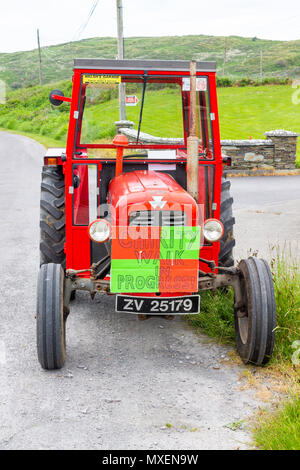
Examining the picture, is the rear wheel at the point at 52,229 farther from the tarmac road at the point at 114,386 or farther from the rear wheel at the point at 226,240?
the rear wheel at the point at 226,240

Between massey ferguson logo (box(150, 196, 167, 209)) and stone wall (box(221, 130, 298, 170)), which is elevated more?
massey ferguson logo (box(150, 196, 167, 209))

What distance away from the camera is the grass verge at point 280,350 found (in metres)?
3.32

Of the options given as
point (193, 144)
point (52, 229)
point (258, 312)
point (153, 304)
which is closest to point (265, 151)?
point (52, 229)

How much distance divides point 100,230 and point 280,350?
5.61 feet

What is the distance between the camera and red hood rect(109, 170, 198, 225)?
4.28 m

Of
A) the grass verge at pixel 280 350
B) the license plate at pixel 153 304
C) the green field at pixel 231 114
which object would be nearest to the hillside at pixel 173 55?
the green field at pixel 231 114

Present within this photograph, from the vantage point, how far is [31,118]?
131 ft

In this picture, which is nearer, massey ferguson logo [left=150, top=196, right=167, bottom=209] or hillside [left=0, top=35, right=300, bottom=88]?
massey ferguson logo [left=150, top=196, right=167, bottom=209]

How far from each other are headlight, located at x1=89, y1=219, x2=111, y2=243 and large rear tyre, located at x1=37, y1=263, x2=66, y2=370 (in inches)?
15.2

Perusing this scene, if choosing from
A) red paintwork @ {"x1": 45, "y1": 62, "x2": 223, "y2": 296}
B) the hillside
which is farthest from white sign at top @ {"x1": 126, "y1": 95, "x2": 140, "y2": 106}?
the hillside

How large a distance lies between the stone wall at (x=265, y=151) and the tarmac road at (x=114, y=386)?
11.0 metres

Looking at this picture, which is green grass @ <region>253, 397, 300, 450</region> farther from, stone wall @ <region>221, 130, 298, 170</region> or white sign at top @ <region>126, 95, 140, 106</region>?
stone wall @ <region>221, 130, 298, 170</region>
